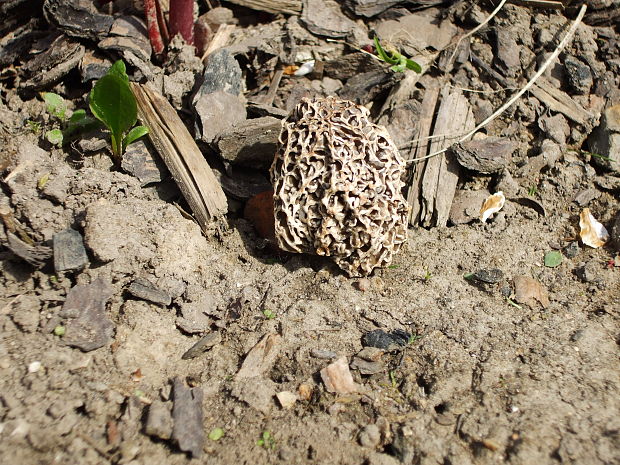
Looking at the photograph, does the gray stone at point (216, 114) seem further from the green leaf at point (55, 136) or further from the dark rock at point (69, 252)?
the dark rock at point (69, 252)

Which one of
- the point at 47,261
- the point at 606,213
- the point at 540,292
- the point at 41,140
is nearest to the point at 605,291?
the point at 540,292

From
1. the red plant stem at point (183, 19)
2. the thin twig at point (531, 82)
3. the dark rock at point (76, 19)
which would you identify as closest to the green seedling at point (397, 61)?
the thin twig at point (531, 82)

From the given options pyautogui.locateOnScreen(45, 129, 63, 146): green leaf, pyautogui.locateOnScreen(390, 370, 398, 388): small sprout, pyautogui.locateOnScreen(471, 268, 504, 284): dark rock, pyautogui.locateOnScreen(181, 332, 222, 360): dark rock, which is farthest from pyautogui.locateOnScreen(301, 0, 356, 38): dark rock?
pyautogui.locateOnScreen(390, 370, 398, 388): small sprout

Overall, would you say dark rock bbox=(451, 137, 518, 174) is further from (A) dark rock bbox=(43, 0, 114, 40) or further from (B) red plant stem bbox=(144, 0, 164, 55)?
(A) dark rock bbox=(43, 0, 114, 40)

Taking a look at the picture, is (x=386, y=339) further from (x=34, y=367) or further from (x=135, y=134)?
(x=135, y=134)

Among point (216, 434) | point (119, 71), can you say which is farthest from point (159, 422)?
point (119, 71)

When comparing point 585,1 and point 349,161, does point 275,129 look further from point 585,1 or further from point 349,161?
point 585,1
